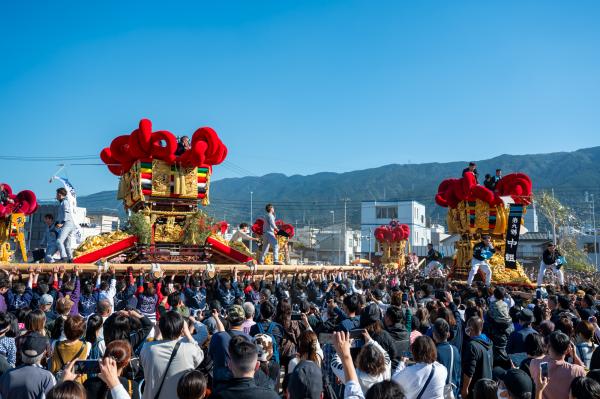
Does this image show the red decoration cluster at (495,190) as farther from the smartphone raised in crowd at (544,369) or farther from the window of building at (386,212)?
the window of building at (386,212)

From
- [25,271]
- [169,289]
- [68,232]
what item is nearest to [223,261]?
[68,232]

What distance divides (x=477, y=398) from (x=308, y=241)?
7133cm

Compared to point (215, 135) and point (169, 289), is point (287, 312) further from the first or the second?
point (215, 135)

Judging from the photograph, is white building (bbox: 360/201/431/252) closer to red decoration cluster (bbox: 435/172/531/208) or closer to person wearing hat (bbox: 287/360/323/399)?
red decoration cluster (bbox: 435/172/531/208)

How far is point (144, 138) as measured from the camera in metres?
20.9

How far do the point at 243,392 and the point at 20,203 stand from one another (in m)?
21.1

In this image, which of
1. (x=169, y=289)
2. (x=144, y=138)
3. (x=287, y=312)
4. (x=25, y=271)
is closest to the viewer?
(x=287, y=312)

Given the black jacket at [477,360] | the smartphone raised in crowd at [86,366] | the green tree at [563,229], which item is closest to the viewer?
the smartphone raised in crowd at [86,366]

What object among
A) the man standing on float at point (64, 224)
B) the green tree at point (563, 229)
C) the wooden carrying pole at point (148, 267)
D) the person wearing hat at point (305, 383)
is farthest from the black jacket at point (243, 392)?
the green tree at point (563, 229)

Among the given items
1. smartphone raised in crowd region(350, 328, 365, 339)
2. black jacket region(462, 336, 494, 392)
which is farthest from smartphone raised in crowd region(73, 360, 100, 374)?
black jacket region(462, 336, 494, 392)

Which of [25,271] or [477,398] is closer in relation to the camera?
[477,398]

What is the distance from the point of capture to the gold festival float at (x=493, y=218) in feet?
72.4

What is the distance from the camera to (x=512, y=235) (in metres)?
22.1

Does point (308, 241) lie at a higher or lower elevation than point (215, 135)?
lower
